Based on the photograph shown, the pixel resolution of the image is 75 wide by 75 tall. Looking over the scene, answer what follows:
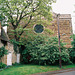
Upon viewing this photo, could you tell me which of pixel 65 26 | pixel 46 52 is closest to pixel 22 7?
pixel 46 52

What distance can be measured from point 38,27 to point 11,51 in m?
9.58

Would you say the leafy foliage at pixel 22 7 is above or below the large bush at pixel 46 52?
above

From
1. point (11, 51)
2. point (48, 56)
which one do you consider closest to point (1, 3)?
point (11, 51)

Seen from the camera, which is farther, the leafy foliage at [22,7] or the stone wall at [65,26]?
the stone wall at [65,26]

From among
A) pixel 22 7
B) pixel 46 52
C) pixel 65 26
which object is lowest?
pixel 46 52

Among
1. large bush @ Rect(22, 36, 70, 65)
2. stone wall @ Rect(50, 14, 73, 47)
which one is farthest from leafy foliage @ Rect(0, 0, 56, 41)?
stone wall @ Rect(50, 14, 73, 47)

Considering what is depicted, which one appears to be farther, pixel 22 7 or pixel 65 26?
pixel 65 26

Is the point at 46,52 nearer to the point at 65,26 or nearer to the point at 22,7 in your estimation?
the point at 22,7

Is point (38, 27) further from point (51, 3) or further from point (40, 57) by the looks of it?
point (40, 57)

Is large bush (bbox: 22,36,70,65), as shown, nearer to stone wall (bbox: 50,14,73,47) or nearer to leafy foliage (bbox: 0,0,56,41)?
→ leafy foliage (bbox: 0,0,56,41)

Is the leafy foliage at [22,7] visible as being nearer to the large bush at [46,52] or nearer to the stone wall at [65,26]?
the large bush at [46,52]

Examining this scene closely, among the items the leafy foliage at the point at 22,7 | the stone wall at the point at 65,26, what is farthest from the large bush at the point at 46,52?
the stone wall at the point at 65,26

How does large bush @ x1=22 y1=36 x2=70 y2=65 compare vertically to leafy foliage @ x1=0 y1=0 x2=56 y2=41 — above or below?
below

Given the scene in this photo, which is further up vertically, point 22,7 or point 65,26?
point 22,7
